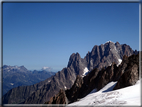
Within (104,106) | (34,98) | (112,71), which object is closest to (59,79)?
(34,98)

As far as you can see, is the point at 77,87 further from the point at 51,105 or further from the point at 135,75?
the point at 135,75

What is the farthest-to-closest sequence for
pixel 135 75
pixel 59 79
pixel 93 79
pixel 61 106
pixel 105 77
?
pixel 59 79
pixel 93 79
pixel 105 77
pixel 61 106
pixel 135 75

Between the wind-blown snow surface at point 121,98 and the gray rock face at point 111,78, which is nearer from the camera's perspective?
the wind-blown snow surface at point 121,98

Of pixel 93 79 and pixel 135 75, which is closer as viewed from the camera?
pixel 135 75

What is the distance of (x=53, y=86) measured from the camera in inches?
6718

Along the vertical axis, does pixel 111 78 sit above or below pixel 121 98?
above

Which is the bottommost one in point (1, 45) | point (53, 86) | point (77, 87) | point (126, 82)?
point (53, 86)

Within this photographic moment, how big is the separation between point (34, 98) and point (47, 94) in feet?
51.5

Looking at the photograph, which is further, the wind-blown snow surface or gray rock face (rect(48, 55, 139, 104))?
gray rock face (rect(48, 55, 139, 104))

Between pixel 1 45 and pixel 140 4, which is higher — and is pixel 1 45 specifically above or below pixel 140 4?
below

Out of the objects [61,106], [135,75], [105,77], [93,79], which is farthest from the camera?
[93,79]

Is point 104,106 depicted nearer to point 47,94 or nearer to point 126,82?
point 126,82

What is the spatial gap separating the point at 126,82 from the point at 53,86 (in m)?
156

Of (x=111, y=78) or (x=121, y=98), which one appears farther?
(x=111, y=78)
